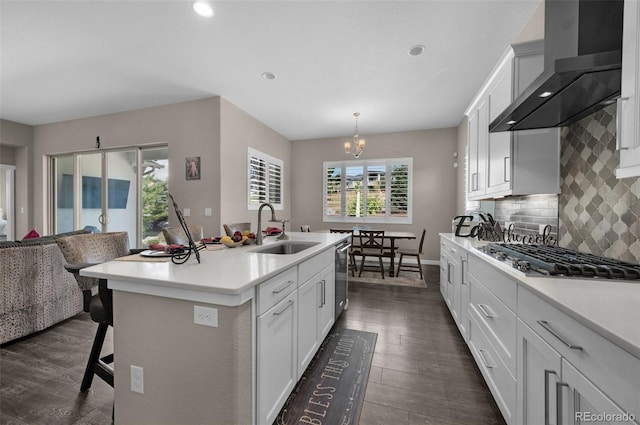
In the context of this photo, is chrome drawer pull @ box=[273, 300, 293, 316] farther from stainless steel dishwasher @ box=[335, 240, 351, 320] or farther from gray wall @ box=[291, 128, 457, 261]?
gray wall @ box=[291, 128, 457, 261]

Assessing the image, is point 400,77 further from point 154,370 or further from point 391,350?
point 154,370

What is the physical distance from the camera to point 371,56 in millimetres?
2742

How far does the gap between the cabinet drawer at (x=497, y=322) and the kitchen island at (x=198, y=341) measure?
1.15 meters

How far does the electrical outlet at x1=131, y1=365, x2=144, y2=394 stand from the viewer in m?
1.19

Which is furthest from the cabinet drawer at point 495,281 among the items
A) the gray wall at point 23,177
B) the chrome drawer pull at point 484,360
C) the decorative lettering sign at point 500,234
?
the gray wall at point 23,177

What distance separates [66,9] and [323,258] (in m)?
3.02

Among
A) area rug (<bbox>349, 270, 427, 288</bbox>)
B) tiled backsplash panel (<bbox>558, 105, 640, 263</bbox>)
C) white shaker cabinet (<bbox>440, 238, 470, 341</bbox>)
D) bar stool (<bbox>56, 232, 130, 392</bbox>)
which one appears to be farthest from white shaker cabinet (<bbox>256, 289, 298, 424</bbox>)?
area rug (<bbox>349, 270, 427, 288</bbox>)

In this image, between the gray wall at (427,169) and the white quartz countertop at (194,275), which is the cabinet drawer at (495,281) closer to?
the white quartz countertop at (194,275)

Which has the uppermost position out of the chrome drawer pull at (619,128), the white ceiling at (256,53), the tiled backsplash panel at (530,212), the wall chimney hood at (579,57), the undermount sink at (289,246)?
the white ceiling at (256,53)

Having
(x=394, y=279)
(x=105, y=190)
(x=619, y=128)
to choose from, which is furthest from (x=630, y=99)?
(x=105, y=190)

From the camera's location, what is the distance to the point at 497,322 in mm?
1441

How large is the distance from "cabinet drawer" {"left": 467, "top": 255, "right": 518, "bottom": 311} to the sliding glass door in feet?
14.9

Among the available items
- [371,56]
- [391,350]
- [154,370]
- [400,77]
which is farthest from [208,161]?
[391,350]

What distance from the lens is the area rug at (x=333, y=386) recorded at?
1.45m
